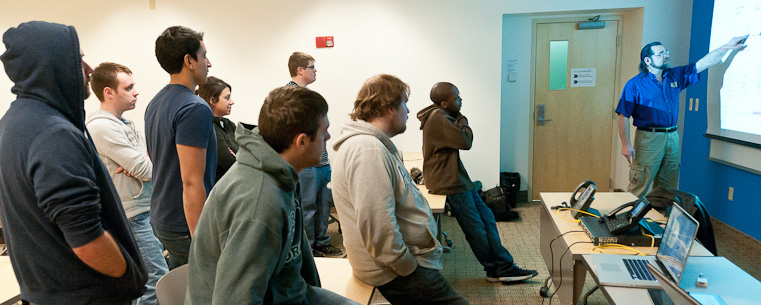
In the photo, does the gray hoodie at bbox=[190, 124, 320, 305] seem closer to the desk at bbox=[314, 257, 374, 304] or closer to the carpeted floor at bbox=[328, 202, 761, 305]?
the desk at bbox=[314, 257, 374, 304]

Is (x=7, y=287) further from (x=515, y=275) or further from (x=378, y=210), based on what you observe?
(x=515, y=275)

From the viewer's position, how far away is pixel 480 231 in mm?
A: 2992

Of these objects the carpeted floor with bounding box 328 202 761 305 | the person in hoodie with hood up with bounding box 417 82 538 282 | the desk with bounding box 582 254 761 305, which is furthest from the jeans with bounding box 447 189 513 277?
the desk with bounding box 582 254 761 305

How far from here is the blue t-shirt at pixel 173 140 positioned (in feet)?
5.80

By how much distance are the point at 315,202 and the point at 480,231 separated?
137 centimetres

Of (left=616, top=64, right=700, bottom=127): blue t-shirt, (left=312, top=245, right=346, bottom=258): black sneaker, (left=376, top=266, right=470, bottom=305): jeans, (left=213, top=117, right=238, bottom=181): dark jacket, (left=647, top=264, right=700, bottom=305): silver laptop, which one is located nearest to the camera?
(left=647, top=264, right=700, bottom=305): silver laptop

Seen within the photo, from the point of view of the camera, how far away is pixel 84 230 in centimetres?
122

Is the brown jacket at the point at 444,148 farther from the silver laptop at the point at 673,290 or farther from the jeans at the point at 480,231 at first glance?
the silver laptop at the point at 673,290

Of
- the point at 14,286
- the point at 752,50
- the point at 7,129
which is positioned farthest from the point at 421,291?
the point at 752,50

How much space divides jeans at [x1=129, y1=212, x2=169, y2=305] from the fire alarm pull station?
3080 millimetres

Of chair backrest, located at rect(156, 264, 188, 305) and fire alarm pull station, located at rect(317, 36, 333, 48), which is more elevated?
fire alarm pull station, located at rect(317, 36, 333, 48)

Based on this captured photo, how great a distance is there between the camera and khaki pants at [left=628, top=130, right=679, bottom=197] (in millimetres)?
3924

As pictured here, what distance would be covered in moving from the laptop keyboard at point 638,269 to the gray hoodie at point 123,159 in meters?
2.23

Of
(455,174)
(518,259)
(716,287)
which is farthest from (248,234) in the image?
(518,259)
